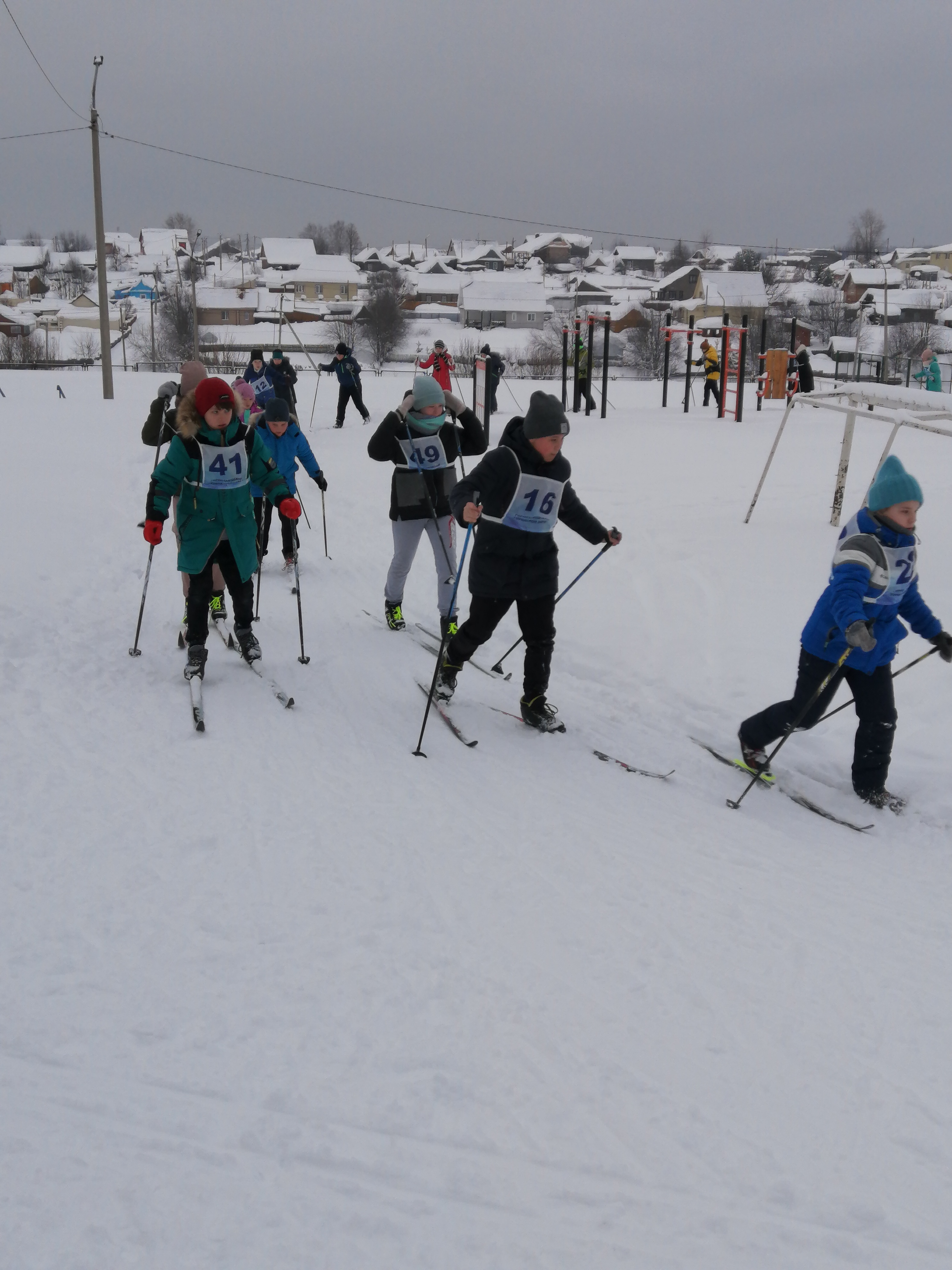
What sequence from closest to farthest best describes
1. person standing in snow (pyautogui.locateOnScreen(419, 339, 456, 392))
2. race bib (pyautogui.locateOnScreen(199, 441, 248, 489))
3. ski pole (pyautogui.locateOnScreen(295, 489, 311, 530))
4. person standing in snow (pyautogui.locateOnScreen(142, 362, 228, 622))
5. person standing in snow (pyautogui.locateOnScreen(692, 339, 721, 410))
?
race bib (pyautogui.locateOnScreen(199, 441, 248, 489))
person standing in snow (pyautogui.locateOnScreen(142, 362, 228, 622))
ski pole (pyautogui.locateOnScreen(295, 489, 311, 530))
person standing in snow (pyautogui.locateOnScreen(419, 339, 456, 392))
person standing in snow (pyautogui.locateOnScreen(692, 339, 721, 410))

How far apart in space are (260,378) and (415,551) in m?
6.10

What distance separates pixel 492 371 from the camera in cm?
1647

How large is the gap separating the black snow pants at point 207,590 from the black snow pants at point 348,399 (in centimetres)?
1141

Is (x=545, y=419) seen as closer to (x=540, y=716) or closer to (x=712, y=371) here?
(x=540, y=716)

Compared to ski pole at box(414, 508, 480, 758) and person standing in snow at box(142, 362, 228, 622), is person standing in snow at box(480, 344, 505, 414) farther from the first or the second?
ski pole at box(414, 508, 480, 758)

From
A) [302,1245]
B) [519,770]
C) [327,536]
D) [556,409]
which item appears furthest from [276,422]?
[302,1245]

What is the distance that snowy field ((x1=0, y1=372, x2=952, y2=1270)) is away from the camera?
212cm

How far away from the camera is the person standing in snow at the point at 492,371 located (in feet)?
52.6

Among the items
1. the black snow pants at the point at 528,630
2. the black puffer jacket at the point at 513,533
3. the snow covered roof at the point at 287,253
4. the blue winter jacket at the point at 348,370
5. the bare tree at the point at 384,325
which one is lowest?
the black snow pants at the point at 528,630

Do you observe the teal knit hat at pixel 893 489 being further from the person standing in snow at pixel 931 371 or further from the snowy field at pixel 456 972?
the person standing in snow at pixel 931 371

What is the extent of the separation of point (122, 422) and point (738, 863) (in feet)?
53.2

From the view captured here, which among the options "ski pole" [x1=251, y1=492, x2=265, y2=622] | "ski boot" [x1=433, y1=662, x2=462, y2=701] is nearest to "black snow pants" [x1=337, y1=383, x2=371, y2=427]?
"ski pole" [x1=251, y1=492, x2=265, y2=622]

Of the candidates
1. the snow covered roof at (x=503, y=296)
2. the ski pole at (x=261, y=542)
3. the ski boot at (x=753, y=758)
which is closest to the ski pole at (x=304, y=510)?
the ski pole at (x=261, y=542)

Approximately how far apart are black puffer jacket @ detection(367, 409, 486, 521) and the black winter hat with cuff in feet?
4.58
